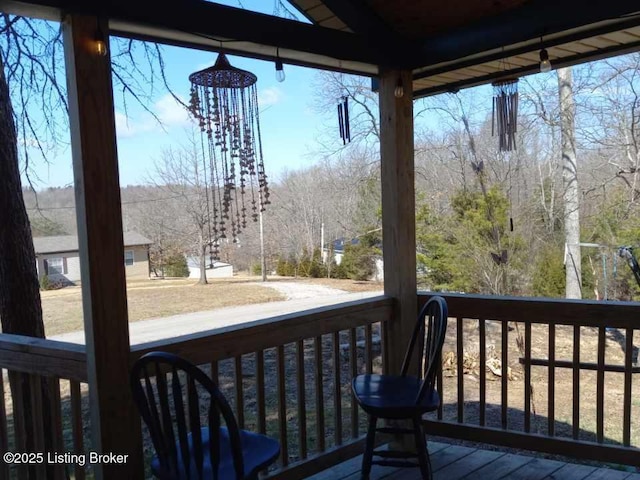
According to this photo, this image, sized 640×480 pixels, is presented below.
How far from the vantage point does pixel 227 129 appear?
6.42ft

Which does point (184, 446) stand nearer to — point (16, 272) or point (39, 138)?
point (16, 272)

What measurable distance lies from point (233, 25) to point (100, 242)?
95 cm

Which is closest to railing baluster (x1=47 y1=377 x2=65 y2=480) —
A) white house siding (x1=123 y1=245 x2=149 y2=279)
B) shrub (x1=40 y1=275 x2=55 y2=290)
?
white house siding (x1=123 y1=245 x2=149 y2=279)

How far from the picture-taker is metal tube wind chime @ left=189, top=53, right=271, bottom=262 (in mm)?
1898

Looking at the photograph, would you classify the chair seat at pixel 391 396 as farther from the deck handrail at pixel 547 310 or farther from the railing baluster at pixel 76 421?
the railing baluster at pixel 76 421

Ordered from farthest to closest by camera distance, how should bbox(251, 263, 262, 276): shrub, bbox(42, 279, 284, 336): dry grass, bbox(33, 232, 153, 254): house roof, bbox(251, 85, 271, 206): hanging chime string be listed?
bbox(42, 279, 284, 336): dry grass, bbox(251, 263, 262, 276): shrub, bbox(33, 232, 153, 254): house roof, bbox(251, 85, 271, 206): hanging chime string

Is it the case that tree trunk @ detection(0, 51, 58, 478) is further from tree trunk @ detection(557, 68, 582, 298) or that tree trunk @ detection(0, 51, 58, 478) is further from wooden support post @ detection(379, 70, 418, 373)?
tree trunk @ detection(557, 68, 582, 298)

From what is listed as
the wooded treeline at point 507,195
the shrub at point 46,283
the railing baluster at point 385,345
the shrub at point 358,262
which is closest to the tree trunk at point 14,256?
the railing baluster at point 385,345

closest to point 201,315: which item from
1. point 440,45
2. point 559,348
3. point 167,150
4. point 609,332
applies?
point 167,150

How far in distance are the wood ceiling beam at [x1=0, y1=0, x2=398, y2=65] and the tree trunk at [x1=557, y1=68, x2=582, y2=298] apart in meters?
6.34

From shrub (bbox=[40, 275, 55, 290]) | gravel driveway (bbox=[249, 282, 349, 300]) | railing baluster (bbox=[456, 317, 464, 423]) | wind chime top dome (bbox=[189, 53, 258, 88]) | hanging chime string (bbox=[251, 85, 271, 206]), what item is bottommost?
gravel driveway (bbox=[249, 282, 349, 300])

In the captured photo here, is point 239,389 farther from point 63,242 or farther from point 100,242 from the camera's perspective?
point 63,242

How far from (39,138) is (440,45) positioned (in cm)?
298

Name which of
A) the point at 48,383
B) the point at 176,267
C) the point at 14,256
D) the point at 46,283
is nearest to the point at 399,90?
the point at 48,383
